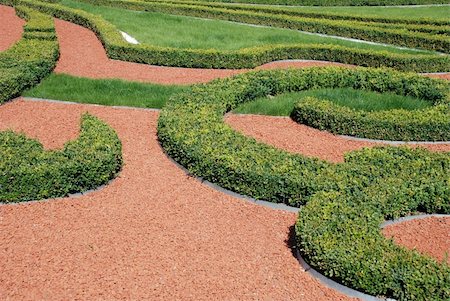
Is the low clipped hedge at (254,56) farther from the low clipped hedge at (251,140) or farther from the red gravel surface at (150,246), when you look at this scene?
the red gravel surface at (150,246)

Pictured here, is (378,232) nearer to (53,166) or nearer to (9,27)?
(53,166)

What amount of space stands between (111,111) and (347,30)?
14645 mm

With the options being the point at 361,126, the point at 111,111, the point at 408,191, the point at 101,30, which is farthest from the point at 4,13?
the point at 408,191

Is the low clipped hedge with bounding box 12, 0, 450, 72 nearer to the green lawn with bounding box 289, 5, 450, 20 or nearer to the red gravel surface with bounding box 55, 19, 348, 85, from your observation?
the red gravel surface with bounding box 55, 19, 348, 85

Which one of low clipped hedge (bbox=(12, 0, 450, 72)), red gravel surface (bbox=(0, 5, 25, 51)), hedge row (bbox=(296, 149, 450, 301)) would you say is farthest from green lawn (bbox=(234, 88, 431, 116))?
red gravel surface (bbox=(0, 5, 25, 51))

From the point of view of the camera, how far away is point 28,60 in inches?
610

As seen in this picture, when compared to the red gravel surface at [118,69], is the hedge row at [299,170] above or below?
above

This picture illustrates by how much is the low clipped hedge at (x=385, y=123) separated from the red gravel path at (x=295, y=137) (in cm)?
24

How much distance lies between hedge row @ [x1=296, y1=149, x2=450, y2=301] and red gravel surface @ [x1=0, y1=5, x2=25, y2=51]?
14.8 m

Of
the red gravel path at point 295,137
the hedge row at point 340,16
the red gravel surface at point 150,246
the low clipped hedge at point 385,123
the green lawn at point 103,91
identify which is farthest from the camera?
the hedge row at point 340,16

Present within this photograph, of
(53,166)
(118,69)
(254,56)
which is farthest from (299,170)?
(118,69)

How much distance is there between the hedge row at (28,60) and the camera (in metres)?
14.0

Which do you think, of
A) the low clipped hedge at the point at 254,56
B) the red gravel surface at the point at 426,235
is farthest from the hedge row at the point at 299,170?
the low clipped hedge at the point at 254,56

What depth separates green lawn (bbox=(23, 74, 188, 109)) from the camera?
13.9 meters
